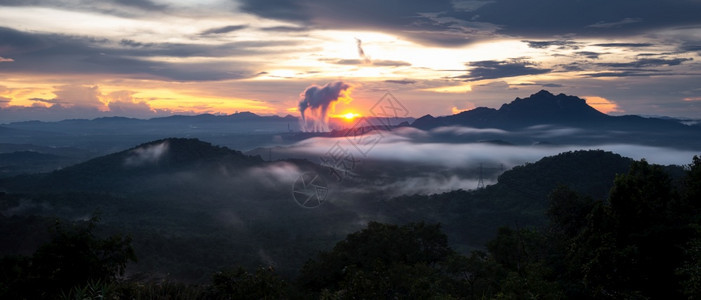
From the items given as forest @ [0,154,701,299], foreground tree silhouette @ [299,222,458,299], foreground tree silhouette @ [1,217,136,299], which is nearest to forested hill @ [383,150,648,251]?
foreground tree silhouette @ [299,222,458,299]

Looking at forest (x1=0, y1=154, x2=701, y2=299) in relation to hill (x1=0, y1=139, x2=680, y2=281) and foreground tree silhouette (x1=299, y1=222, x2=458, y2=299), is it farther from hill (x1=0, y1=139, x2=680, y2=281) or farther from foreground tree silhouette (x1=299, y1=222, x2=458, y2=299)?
hill (x1=0, y1=139, x2=680, y2=281)

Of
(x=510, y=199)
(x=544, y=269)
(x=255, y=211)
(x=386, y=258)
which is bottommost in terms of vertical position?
(x=255, y=211)

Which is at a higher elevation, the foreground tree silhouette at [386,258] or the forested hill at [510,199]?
the foreground tree silhouette at [386,258]

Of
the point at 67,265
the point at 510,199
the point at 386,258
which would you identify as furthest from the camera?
the point at 510,199

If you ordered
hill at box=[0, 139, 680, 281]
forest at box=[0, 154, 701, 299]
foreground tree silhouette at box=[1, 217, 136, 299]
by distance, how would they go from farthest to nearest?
hill at box=[0, 139, 680, 281] < foreground tree silhouette at box=[1, 217, 136, 299] < forest at box=[0, 154, 701, 299]

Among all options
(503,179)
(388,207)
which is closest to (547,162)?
(503,179)

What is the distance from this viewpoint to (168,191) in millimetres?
176000

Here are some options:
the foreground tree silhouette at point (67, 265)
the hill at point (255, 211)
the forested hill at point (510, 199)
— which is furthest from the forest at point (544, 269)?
the forested hill at point (510, 199)

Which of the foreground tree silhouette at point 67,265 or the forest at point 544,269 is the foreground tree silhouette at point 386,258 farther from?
the foreground tree silhouette at point 67,265

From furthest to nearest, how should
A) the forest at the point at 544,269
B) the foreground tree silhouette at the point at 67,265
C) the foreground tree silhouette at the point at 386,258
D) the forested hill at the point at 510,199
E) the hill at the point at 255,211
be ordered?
the forested hill at the point at 510,199
the hill at the point at 255,211
the foreground tree silhouette at the point at 386,258
the foreground tree silhouette at the point at 67,265
the forest at the point at 544,269

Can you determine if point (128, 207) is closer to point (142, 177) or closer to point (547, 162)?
point (142, 177)

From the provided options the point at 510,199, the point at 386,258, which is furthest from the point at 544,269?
the point at 510,199

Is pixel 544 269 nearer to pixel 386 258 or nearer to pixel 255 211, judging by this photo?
pixel 386 258

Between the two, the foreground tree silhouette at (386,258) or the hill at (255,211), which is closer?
the foreground tree silhouette at (386,258)
